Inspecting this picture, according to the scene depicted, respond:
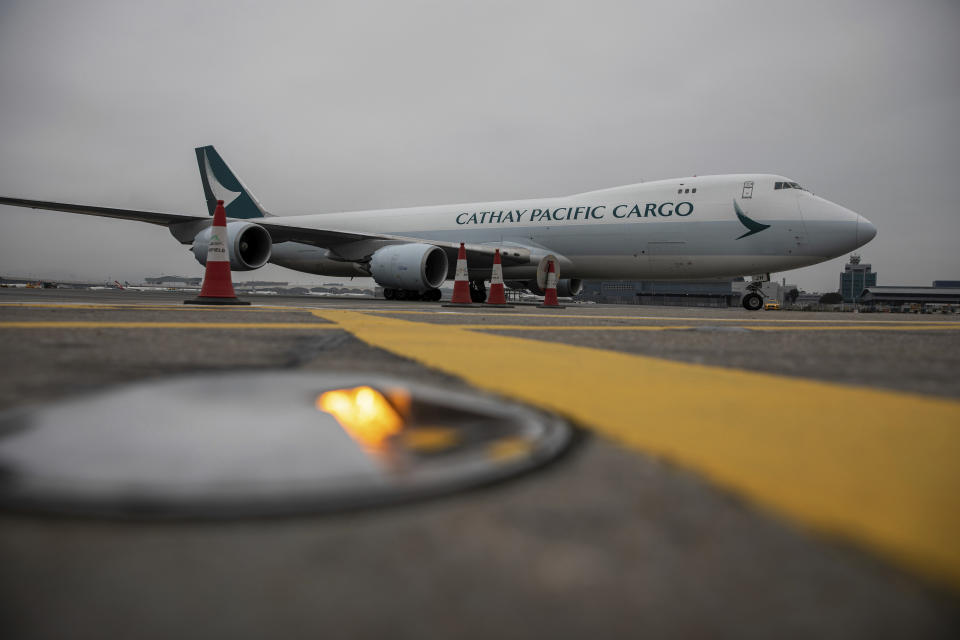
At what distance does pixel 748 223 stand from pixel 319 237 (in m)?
8.99

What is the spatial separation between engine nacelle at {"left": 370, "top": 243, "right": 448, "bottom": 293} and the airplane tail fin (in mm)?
7300

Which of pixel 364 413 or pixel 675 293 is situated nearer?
pixel 364 413

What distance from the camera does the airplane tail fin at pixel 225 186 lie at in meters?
17.9

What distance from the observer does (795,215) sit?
11.1 m

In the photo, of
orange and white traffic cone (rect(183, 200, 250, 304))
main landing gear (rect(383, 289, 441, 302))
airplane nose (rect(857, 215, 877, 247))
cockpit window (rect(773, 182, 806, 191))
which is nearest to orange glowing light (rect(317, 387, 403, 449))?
orange and white traffic cone (rect(183, 200, 250, 304))

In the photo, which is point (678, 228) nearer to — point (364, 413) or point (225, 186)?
point (364, 413)

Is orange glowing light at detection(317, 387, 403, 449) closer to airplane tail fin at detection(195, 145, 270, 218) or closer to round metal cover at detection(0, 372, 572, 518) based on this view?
round metal cover at detection(0, 372, 572, 518)

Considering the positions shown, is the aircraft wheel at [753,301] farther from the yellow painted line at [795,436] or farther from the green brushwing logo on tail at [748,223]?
the yellow painted line at [795,436]

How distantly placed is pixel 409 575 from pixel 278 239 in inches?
556

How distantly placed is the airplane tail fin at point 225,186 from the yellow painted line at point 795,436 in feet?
57.7

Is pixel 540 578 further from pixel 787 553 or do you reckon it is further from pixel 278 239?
pixel 278 239

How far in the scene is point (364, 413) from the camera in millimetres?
1158

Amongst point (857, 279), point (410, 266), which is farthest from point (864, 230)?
point (857, 279)

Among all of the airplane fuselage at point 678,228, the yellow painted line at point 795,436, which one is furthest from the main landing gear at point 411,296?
the yellow painted line at point 795,436
